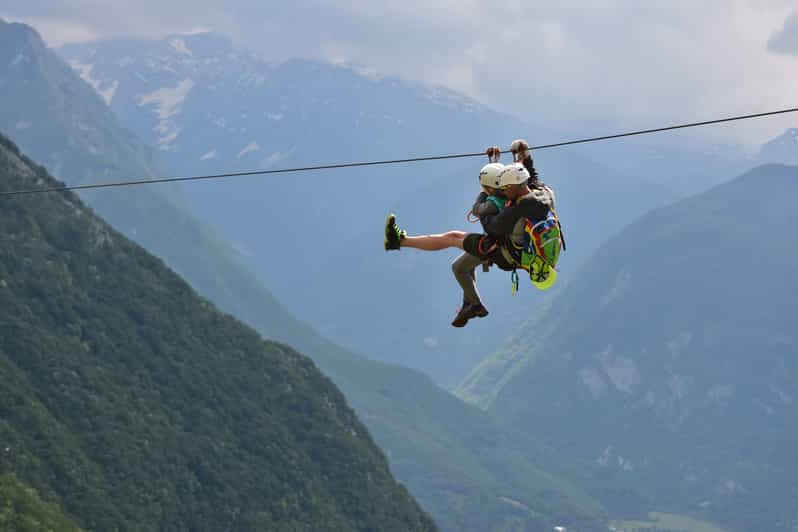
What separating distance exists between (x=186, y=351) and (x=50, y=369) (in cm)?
4128

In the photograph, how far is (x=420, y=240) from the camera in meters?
18.4

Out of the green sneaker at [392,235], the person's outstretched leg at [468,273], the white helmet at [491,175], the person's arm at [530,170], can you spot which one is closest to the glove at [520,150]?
the person's arm at [530,170]

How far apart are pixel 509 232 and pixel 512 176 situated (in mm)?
1025

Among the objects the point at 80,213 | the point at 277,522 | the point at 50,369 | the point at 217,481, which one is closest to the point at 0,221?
the point at 80,213

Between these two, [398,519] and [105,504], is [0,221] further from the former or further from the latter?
[398,519]

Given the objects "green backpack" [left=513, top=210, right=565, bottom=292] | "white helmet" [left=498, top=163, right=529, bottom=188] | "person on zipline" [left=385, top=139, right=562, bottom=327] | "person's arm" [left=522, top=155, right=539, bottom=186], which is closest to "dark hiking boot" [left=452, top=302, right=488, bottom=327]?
"person on zipline" [left=385, top=139, right=562, bottom=327]

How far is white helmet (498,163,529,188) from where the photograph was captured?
17.6 m

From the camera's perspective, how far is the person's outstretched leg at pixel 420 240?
60.2 ft

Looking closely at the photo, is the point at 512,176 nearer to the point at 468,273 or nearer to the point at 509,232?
the point at 509,232

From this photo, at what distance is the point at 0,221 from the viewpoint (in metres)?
163

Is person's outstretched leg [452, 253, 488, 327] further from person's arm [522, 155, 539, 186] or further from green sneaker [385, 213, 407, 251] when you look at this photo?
person's arm [522, 155, 539, 186]

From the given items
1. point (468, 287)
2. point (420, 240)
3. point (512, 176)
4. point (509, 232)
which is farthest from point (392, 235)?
point (512, 176)

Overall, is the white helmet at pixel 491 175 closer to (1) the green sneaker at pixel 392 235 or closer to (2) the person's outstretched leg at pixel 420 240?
(2) the person's outstretched leg at pixel 420 240

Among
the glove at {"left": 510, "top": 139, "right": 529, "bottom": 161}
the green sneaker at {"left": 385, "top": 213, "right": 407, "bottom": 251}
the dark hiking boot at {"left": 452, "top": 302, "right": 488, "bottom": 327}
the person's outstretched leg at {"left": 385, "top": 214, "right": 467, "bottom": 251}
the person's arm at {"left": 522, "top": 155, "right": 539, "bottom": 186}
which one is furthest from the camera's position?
the dark hiking boot at {"left": 452, "top": 302, "right": 488, "bottom": 327}
